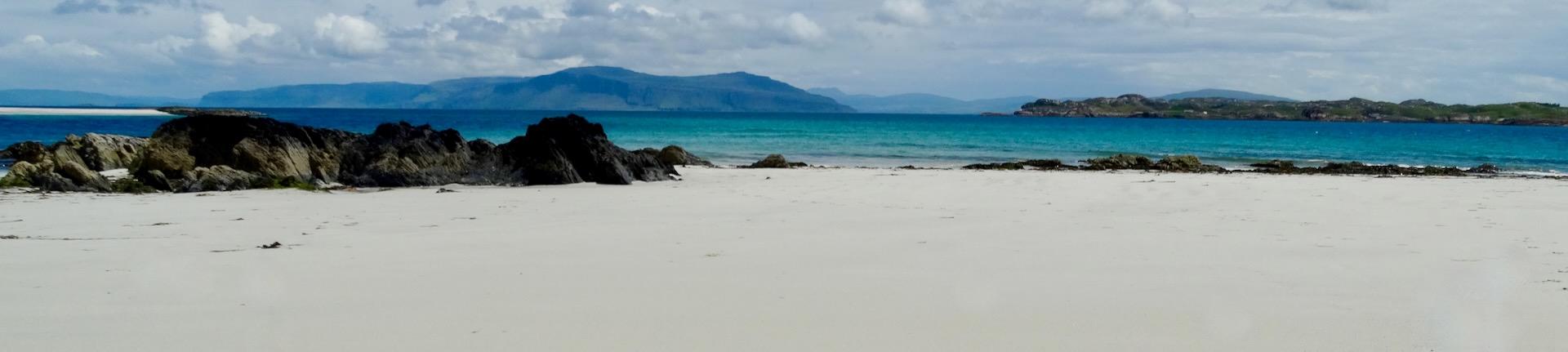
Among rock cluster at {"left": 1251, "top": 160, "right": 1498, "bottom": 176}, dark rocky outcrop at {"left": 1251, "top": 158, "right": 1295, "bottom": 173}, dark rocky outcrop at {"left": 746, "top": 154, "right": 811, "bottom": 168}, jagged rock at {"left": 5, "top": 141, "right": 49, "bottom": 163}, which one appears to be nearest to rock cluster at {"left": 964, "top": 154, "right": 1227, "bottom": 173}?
dark rocky outcrop at {"left": 1251, "top": 158, "right": 1295, "bottom": 173}

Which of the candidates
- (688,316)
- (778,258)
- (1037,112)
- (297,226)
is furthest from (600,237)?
(1037,112)

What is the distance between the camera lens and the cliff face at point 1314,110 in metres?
122

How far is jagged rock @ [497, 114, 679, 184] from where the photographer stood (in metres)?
14.6

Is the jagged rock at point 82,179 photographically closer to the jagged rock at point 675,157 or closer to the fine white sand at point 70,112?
the jagged rock at point 675,157

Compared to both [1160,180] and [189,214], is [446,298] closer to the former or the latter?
[189,214]

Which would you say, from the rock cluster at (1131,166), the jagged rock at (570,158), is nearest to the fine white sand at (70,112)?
the jagged rock at (570,158)

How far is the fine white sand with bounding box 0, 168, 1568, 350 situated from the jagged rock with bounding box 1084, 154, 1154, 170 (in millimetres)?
9683

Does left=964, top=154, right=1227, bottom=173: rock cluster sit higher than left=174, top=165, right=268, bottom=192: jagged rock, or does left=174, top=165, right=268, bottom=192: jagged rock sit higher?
left=174, top=165, right=268, bottom=192: jagged rock

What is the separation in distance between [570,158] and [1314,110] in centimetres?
14500

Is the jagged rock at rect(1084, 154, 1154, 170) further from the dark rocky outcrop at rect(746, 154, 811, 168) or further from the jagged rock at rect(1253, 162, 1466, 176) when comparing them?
the dark rocky outcrop at rect(746, 154, 811, 168)

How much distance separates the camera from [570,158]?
15.0 metres

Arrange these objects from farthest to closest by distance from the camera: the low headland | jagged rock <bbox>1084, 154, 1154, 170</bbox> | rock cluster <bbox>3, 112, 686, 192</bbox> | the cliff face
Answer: the cliff face
jagged rock <bbox>1084, 154, 1154, 170</bbox>
rock cluster <bbox>3, 112, 686, 192</bbox>
the low headland

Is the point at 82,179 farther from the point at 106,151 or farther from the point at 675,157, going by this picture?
the point at 675,157

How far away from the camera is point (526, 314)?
15.2ft
